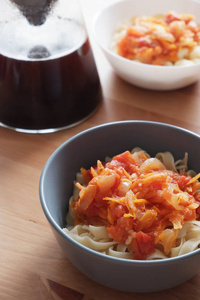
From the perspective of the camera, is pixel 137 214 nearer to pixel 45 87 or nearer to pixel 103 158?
pixel 103 158

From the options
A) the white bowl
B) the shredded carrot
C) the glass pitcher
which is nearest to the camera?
the shredded carrot

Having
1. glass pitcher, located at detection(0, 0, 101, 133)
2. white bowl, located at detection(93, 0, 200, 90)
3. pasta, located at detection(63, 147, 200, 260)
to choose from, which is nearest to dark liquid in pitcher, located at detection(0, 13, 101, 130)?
glass pitcher, located at detection(0, 0, 101, 133)

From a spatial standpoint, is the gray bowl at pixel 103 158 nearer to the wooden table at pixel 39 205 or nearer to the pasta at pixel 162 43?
the wooden table at pixel 39 205

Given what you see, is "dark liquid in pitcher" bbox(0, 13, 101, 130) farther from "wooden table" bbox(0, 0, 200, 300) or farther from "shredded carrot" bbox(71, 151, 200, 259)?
"shredded carrot" bbox(71, 151, 200, 259)

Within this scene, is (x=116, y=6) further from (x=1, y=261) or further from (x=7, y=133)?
(x=1, y=261)

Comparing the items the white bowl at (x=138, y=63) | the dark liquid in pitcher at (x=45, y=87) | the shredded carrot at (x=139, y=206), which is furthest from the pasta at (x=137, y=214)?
the white bowl at (x=138, y=63)
